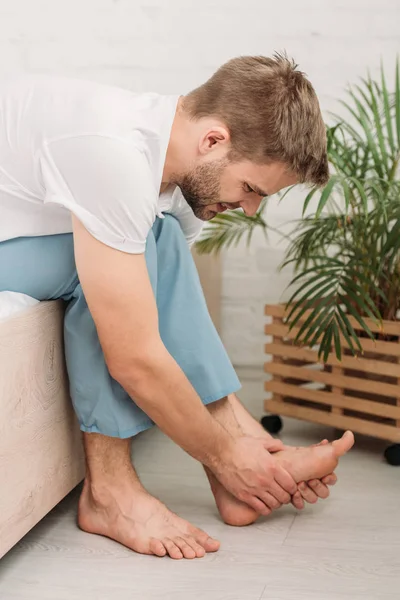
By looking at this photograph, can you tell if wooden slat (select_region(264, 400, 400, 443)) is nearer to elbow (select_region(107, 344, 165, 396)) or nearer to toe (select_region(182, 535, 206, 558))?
toe (select_region(182, 535, 206, 558))

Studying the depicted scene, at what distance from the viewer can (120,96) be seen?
1.42 meters

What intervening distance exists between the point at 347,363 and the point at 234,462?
59 centimetres

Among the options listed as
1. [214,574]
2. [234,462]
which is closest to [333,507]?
[234,462]

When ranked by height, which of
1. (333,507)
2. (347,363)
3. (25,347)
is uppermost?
(25,347)

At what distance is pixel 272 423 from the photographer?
223cm

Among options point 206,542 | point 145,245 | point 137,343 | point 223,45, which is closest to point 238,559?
point 206,542

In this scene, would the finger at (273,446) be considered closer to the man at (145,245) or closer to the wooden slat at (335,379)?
the man at (145,245)

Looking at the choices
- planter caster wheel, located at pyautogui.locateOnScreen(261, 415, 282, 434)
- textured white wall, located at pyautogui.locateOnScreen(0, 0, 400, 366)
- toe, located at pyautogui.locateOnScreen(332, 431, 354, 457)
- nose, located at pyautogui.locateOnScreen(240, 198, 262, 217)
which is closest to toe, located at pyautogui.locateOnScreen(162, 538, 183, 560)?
toe, located at pyautogui.locateOnScreen(332, 431, 354, 457)

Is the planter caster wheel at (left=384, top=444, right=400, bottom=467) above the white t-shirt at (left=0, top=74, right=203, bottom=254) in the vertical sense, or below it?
below

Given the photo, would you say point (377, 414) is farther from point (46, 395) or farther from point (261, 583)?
point (46, 395)

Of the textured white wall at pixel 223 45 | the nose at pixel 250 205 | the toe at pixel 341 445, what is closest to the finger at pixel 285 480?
the toe at pixel 341 445

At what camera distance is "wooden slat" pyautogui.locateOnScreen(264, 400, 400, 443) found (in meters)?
1.96

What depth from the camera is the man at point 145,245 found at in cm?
131

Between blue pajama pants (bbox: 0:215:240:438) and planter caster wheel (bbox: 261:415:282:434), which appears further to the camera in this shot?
planter caster wheel (bbox: 261:415:282:434)
